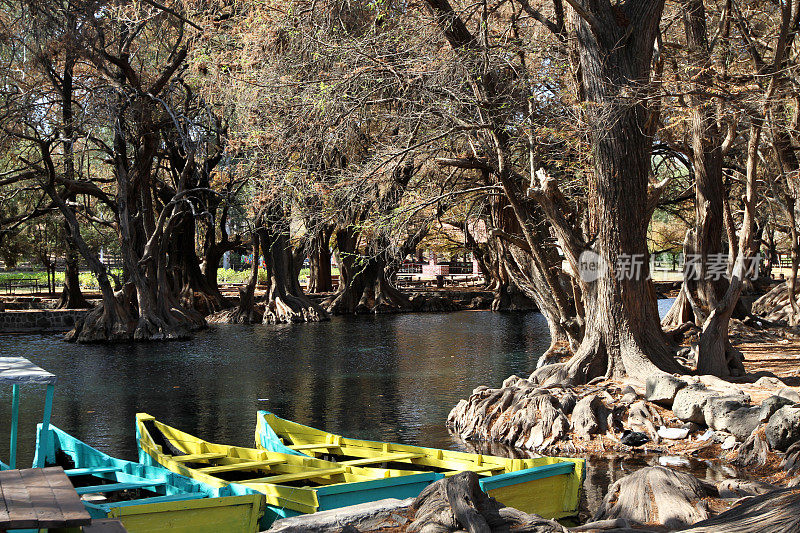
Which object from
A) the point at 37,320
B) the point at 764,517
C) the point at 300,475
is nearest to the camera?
the point at 764,517

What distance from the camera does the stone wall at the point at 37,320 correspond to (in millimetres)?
28694

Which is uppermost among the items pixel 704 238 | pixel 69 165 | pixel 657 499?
pixel 69 165

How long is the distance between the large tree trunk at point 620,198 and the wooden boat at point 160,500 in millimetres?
7449

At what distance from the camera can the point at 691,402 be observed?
1146 centimetres

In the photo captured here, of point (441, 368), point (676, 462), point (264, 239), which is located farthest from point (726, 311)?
point (264, 239)

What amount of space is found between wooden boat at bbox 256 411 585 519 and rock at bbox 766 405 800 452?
339cm

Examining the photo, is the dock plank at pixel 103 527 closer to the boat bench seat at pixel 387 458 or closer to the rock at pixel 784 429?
the boat bench seat at pixel 387 458

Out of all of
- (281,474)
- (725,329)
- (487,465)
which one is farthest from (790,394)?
(281,474)

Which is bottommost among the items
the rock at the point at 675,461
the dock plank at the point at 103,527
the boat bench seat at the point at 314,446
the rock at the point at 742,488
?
the rock at the point at 675,461

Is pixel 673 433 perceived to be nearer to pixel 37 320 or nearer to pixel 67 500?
pixel 67 500

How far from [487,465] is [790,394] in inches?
206

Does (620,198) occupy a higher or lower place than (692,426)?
higher

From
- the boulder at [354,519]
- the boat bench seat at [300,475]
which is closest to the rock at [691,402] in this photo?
the boat bench seat at [300,475]

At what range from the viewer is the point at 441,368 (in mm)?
19344
